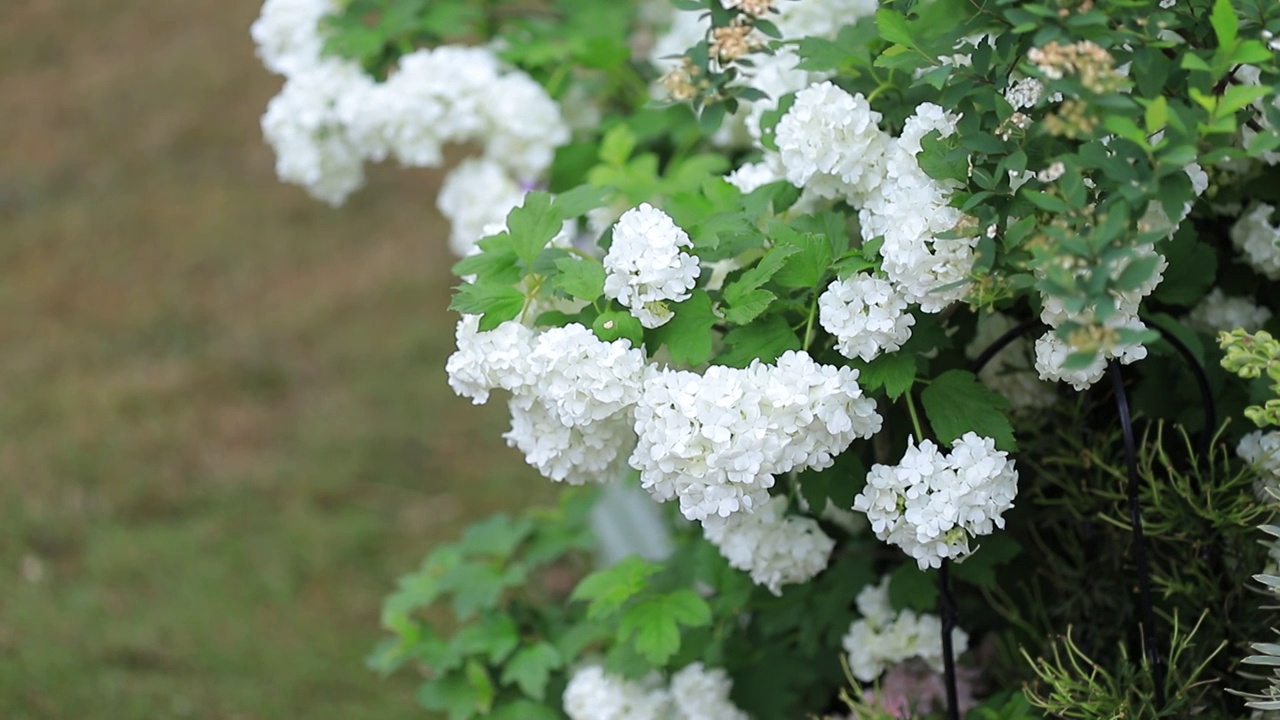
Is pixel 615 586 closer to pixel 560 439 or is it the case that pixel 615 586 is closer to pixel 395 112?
pixel 560 439

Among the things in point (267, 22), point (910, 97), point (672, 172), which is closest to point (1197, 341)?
point (910, 97)

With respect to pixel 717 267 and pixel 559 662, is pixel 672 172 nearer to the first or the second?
pixel 717 267

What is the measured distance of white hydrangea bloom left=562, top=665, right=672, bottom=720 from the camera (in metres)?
2.15

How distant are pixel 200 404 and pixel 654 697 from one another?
8.25 feet

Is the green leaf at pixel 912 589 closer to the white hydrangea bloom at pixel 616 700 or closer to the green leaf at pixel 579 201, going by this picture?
the white hydrangea bloom at pixel 616 700

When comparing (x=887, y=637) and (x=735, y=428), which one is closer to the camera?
(x=735, y=428)

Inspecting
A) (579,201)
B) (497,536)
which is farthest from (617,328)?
(497,536)

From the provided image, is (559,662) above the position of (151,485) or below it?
below

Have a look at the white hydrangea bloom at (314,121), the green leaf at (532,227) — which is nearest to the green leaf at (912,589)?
the green leaf at (532,227)

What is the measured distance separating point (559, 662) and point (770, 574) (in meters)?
0.59

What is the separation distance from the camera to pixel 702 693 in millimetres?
2105

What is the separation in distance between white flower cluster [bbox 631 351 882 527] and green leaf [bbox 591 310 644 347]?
65mm

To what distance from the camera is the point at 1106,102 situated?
128 centimetres

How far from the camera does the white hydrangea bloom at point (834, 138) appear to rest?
170 centimetres
